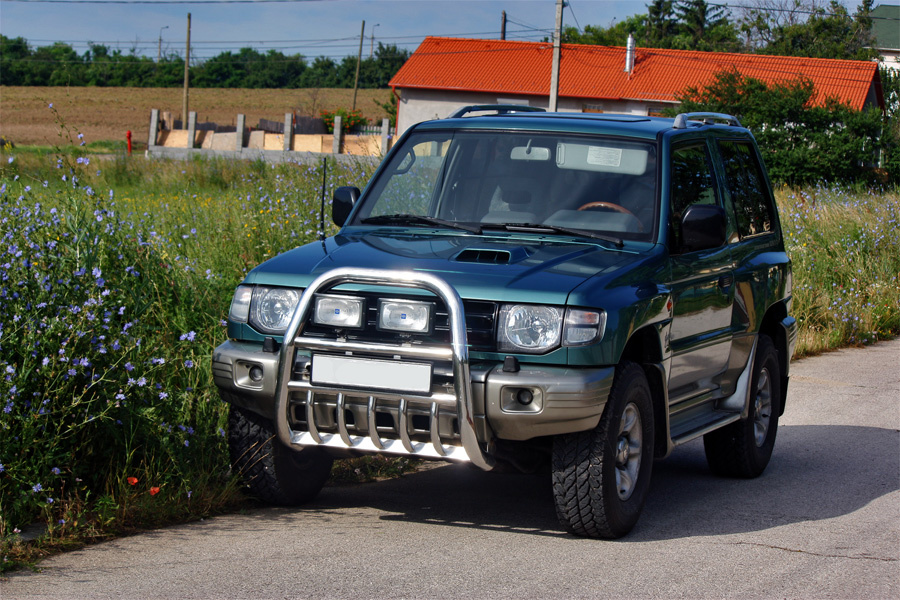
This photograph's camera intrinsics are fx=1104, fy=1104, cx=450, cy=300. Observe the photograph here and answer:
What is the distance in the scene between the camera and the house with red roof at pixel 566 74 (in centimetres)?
5650

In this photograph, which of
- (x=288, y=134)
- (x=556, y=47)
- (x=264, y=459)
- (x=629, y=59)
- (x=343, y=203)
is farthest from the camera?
(x=629, y=59)

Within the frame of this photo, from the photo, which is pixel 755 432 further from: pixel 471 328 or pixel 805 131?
pixel 805 131

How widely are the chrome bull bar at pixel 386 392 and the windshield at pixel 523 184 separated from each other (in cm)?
123

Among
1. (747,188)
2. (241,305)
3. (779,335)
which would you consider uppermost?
(747,188)

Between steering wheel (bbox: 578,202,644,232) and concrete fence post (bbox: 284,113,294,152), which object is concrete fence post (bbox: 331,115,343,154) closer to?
concrete fence post (bbox: 284,113,294,152)

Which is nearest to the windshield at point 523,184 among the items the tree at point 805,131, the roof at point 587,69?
the tree at point 805,131

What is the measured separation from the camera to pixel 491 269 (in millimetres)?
4949

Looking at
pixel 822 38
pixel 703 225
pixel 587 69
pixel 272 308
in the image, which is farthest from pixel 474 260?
pixel 822 38

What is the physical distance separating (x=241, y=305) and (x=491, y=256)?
3.95ft

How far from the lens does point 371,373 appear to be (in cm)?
477

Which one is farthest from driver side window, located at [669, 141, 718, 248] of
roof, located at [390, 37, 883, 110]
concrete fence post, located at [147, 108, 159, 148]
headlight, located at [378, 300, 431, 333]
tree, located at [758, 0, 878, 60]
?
tree, located at [758, 0, 878, 60]

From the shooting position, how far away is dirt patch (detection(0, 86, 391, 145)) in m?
79.9

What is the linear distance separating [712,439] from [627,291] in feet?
7.35

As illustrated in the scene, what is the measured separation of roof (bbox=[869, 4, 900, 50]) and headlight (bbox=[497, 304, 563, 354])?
93618 mm
